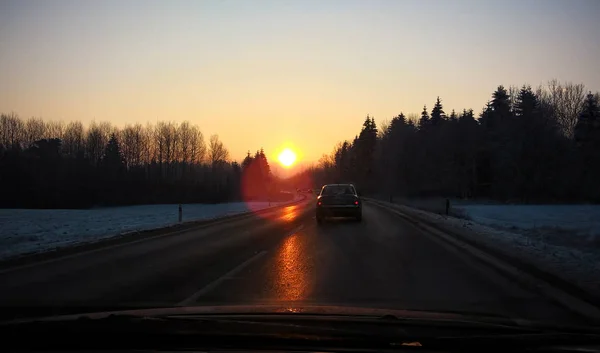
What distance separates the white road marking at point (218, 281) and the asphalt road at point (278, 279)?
2 centimetres

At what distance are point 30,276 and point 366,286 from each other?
6.01 metres

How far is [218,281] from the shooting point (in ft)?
28.9

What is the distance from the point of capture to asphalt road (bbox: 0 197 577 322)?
7016mm

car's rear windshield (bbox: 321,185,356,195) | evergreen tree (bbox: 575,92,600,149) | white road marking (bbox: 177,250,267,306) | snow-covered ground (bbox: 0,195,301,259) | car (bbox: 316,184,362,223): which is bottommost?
snow-covered ground (bbox: 0,195,301,259)

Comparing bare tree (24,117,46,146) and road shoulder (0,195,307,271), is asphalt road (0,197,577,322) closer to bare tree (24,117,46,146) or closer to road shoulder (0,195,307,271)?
road shoulder (0,195,307,271)

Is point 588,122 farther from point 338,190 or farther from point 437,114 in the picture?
point 338,190

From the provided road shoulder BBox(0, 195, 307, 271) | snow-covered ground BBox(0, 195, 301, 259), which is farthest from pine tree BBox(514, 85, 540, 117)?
road shoulder BBox(0, 195, 307, 271)

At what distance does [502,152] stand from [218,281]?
199ft

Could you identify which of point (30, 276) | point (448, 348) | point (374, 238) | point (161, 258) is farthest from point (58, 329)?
point (374, 238)

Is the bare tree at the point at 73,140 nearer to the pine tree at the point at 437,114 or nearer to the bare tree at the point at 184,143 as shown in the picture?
the bare tree at the point at 184,143

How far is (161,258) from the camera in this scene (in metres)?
11.9

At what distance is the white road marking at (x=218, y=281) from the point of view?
7.12m

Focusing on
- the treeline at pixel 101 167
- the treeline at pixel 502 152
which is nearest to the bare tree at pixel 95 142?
the treeline at pixel 101 167

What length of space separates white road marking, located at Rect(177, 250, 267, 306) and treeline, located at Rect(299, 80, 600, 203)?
55918mm
